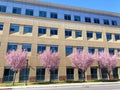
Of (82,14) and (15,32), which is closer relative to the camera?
(15,32)

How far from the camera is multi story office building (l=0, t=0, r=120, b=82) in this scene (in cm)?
2975

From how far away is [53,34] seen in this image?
33312 millimetres

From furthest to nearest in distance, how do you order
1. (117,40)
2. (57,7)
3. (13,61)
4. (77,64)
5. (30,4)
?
(117,40) → (57,7) → (30,4) → (77,64) → (13,61)

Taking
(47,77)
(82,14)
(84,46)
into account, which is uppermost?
(82,14)

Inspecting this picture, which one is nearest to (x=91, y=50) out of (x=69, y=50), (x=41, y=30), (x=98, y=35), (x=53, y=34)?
(x=98, y=35)

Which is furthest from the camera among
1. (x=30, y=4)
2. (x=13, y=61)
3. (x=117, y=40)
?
(x=117, y=40)

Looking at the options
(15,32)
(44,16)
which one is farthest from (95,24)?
(15,32)

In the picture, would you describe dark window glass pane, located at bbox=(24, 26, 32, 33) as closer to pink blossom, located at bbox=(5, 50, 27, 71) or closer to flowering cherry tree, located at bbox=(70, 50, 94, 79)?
pink blossom, located at bbox=(5, 50, 27, 71)

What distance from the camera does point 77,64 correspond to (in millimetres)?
29594

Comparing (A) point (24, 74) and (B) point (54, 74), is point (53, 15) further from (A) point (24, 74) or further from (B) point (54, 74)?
(A) point (24, 74)

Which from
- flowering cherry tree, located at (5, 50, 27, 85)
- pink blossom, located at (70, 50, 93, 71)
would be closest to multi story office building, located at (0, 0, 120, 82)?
pink blossom, located at (70, 50, 93, 71)

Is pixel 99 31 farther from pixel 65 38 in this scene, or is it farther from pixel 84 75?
pixel 84 75

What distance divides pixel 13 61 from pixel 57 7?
58.3 ft

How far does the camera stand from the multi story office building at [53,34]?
97.6 ft
